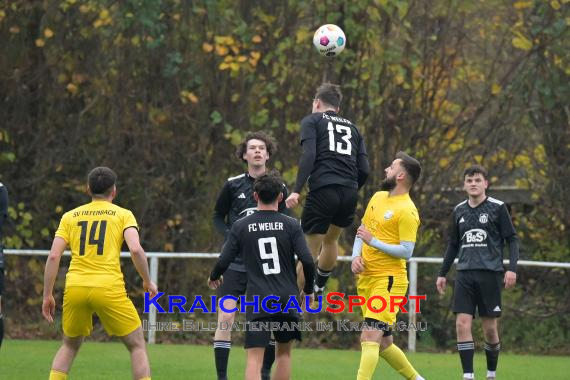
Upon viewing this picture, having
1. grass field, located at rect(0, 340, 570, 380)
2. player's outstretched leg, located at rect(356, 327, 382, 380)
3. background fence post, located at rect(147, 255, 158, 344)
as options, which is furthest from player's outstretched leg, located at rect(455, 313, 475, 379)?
background fence post, located at rect(147, 255, 158, 344)

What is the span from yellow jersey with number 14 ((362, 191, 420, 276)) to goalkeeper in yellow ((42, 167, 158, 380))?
1.87 meters

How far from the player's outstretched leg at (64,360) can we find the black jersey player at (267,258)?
1.28 m

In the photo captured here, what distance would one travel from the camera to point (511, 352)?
13.7 m

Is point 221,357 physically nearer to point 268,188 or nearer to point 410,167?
point 268,188

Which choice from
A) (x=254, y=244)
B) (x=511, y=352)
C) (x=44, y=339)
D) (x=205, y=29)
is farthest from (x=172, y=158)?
(x=254, y=244)

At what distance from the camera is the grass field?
10.1m

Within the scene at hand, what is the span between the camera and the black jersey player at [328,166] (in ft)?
28.3

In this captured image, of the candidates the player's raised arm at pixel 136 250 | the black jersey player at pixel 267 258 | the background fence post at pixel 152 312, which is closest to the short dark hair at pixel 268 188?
the black jersey player at pixel 267 258

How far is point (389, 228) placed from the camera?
318 inches

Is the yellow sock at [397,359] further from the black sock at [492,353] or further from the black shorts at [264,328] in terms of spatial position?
the black shorts at [264,328]

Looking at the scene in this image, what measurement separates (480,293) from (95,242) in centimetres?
398

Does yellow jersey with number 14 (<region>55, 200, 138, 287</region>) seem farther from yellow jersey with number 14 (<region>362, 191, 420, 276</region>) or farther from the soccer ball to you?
the soccer ball

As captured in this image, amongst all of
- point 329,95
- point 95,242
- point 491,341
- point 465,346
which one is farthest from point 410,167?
point 95,242

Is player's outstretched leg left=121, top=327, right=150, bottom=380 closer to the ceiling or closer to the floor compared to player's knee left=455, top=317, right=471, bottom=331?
closer to the floor
